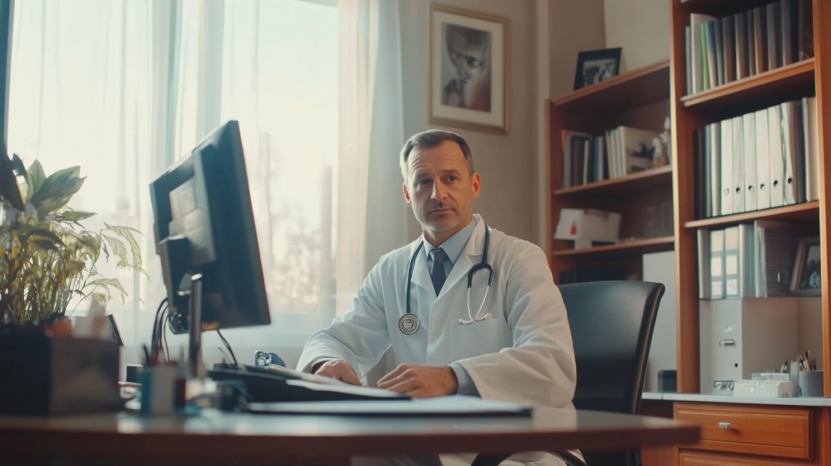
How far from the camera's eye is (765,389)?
2.39 metres

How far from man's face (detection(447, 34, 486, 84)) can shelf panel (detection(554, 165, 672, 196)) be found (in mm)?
691

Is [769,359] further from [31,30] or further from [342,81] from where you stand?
[31,30]

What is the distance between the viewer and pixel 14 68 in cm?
277

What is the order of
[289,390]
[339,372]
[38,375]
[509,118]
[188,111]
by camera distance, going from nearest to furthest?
[38,375], [289,390], [339,372], [188,111], [509,118]

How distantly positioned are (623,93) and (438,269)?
1824 millimetres

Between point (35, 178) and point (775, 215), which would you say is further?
point (775, 215)

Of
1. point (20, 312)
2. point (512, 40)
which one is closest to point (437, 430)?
point (20, 312)

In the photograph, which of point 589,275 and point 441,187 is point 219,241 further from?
point 589,275

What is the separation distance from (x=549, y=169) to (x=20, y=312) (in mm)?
2594

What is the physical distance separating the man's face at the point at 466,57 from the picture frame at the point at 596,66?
46cm

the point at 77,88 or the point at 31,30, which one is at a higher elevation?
the point at 31,30

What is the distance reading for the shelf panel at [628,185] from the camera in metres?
3.14

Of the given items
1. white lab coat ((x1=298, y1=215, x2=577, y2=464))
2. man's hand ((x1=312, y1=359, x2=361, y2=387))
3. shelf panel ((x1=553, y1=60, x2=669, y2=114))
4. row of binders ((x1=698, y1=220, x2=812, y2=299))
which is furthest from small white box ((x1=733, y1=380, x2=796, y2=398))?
man's hand ((x1=312, y1=359, x2=361, y2=387))

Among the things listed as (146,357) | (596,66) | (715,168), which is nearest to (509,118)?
(596,66)
